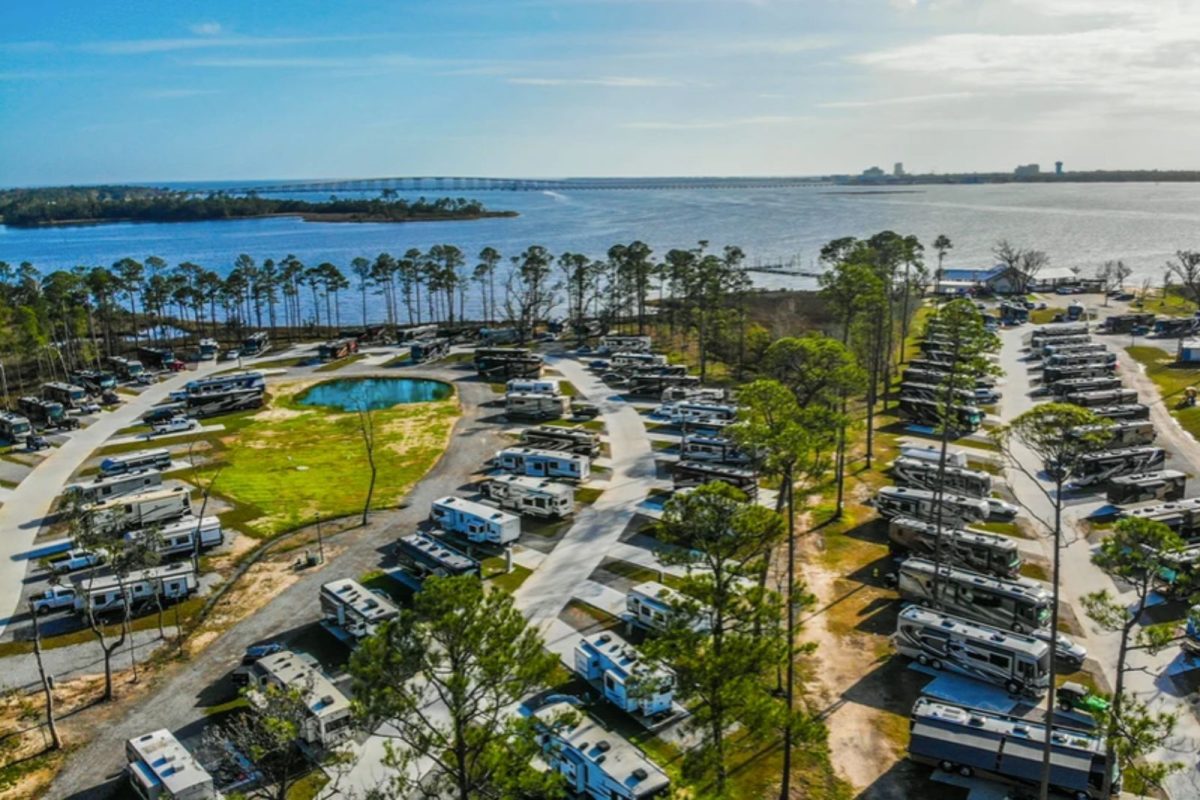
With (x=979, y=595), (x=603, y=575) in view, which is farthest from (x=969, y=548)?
(x=603, y=575)

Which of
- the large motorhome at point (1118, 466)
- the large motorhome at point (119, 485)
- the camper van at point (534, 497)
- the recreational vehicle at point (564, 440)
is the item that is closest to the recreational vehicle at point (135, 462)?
the large motorhome at point (119, 485)

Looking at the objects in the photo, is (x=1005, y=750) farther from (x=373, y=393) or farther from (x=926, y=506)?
(x=373, y=393)

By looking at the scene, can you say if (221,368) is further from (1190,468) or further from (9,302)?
(1190,468)

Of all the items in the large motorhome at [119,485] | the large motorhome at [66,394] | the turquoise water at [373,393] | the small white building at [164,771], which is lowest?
the small white building at [164,771]

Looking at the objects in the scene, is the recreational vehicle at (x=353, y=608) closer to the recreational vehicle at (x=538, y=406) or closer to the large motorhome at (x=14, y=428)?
the recreational vehicle at (x=538, y=406)

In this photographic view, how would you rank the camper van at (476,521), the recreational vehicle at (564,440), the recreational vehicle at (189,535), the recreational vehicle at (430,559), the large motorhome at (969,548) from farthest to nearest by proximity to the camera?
the recreational vehicle at (564,440), the camper van at (476,521), the recreational vehicle at (189,535), the recreational vehicle at (430,559), the large motorhome at (969,548)

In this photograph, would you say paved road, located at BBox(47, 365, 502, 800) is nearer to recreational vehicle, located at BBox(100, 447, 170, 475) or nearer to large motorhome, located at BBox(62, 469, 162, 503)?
large motorhome, located at BBox(62, 469, 162, 503)
